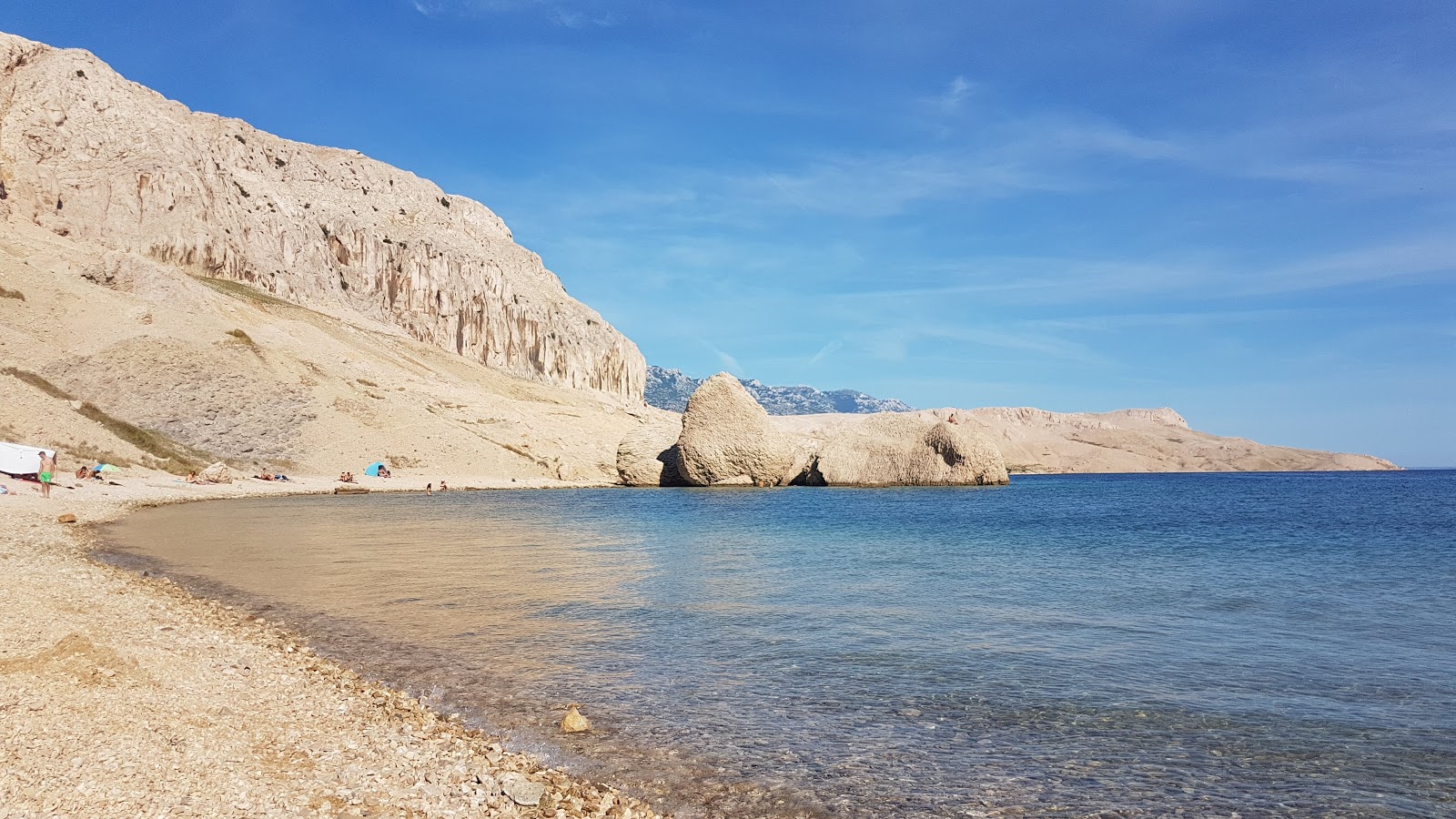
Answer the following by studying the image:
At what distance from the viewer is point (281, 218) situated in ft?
309

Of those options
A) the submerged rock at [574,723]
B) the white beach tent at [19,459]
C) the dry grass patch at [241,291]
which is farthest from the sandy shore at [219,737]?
the dry grass patch at [241,291]

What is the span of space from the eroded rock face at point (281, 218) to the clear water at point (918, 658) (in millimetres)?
61317

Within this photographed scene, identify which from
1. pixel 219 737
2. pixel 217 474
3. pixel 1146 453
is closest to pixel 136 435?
pixel 217 474

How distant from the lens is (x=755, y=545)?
21.3 meters

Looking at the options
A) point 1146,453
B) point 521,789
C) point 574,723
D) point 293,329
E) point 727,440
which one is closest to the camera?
point 521,789

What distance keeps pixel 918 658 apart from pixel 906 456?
136ft

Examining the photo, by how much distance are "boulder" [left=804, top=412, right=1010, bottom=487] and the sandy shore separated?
138 feet

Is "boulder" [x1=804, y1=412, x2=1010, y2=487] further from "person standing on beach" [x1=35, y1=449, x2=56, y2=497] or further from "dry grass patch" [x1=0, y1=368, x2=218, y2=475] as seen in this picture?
"person standing on beach" [x1=35, y1=449, x2=56, y2=497]

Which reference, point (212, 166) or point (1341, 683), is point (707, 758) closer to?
point (1341, 683)

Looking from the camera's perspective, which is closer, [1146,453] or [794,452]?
[794,452]

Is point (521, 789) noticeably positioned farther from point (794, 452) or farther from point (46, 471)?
point (794, 452)

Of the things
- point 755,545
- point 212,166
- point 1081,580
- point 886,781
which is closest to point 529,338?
point 212,166

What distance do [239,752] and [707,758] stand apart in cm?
337

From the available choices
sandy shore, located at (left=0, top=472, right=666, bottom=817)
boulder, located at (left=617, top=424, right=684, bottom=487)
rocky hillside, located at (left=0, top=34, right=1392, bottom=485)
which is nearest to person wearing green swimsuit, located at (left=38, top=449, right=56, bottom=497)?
rocky hillside, located at (left=0, top=34, right=1392, bottom=485)
